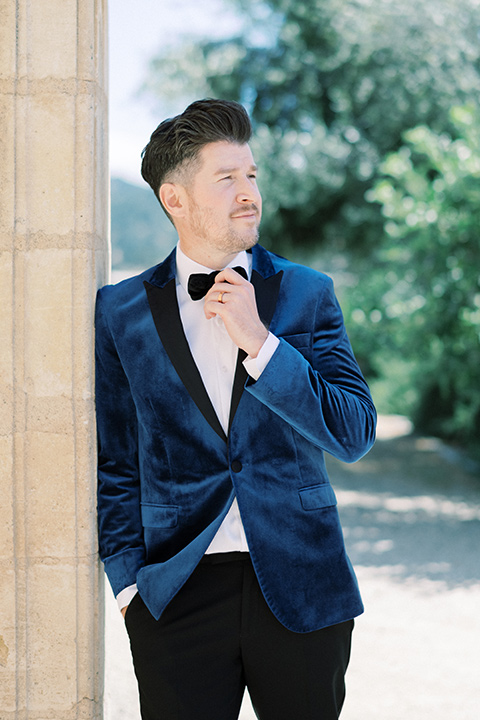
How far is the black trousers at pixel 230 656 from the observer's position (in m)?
1.84

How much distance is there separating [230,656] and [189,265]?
37.9 inches

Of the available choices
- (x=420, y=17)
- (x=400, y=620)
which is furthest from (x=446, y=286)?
(x=420, y=17)

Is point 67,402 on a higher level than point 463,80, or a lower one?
lower

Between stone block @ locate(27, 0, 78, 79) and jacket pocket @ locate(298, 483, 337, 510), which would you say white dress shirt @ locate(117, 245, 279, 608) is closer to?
jacket pocket @ locate(298, 483, 337, 510)

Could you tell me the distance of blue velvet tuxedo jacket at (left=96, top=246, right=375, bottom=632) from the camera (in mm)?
1842

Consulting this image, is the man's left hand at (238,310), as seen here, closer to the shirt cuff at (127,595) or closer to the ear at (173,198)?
the ear at (173,198)

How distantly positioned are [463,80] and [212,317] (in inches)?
417

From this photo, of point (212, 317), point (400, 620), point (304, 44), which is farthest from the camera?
point (304, 44)

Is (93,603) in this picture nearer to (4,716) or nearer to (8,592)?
(8,592)

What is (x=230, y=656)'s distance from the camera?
1857 mm

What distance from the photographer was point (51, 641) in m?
2.05

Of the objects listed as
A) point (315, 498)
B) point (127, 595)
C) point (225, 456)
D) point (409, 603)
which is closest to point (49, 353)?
point (225, 456)

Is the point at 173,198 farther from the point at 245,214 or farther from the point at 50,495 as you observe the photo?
the point at 50,495

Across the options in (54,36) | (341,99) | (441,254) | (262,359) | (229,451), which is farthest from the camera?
(341,99)
